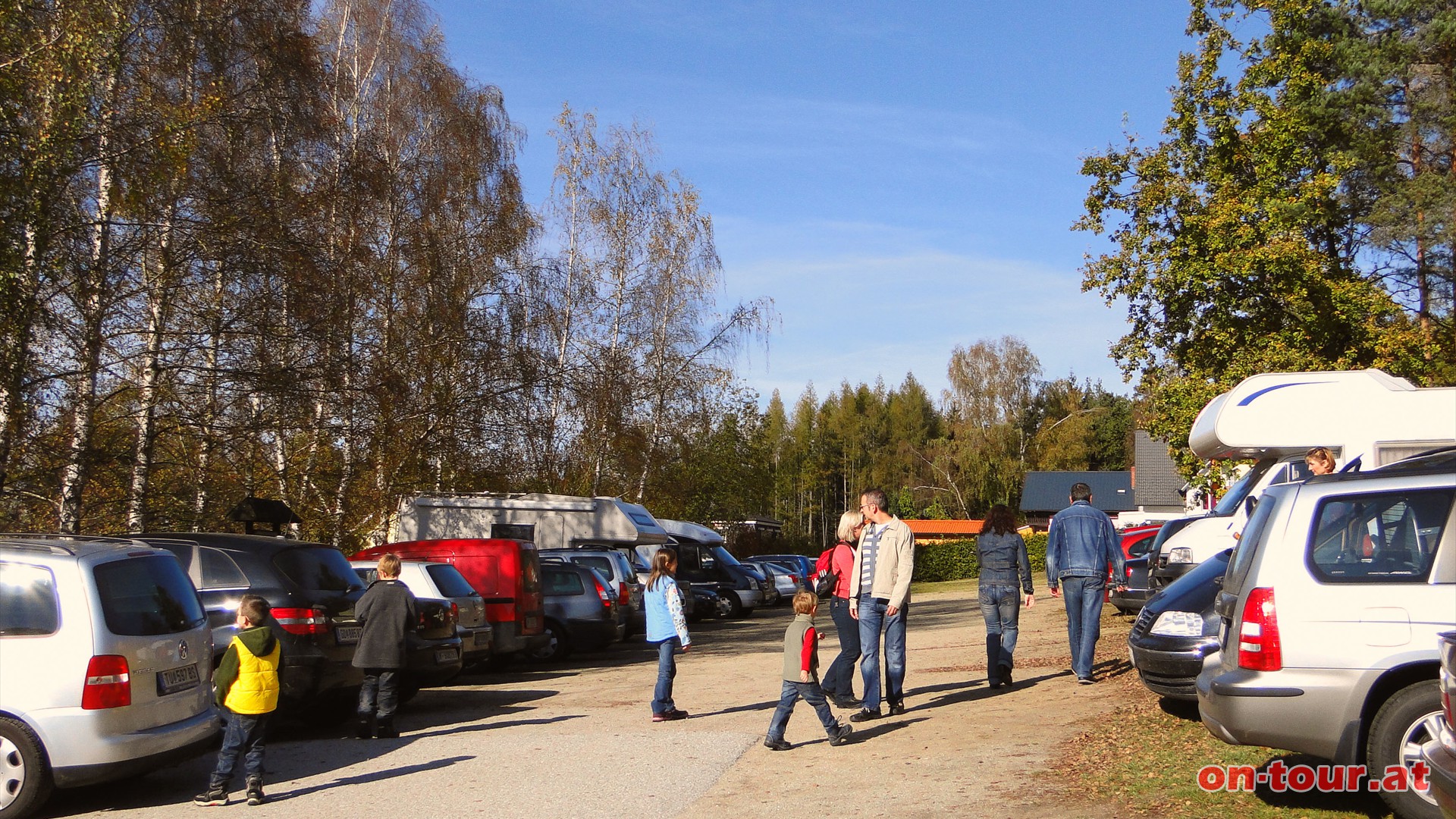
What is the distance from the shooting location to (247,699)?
769 cm

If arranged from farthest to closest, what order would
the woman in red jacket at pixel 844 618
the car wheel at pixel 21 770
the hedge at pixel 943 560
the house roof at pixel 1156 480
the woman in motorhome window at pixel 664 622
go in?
1. the house roof at pixel 1156 480
2. the hedge at pixel 943 560
3. the woman in motorhome window at pixel 664 622
4. the woman in red jacket at pixel 844 618
5. the car wheel at pixel 21 770

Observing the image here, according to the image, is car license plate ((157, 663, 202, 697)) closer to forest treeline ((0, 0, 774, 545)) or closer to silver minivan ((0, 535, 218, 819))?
silver minivan ((0, 535, 218, 819))

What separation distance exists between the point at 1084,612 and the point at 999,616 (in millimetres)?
799

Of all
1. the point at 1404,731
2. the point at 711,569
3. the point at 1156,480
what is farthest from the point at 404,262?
the point at 1156,480

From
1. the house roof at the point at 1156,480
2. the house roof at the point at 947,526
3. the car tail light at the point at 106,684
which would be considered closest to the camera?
the car tail light at the point at 106,684

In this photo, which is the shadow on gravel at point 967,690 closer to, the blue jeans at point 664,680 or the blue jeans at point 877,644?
the blue jeans at point 877,644

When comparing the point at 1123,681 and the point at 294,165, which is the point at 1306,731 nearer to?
the point at 1123,681

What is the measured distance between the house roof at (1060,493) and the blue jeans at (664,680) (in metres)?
58.7

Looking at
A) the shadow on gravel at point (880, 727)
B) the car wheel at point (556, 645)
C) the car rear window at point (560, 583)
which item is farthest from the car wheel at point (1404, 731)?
the car rear window at point (560, 583)

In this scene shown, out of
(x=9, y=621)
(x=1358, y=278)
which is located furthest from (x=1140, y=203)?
(x=9, y=621)

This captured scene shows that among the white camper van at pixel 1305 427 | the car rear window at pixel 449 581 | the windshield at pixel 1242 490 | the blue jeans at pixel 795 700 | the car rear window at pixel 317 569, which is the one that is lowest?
the blue jeans at pixel 795 700

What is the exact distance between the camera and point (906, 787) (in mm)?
7469

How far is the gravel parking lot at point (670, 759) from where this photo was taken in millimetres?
7328

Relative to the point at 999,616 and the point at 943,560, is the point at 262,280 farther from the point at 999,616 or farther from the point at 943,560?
the point at 943,560
